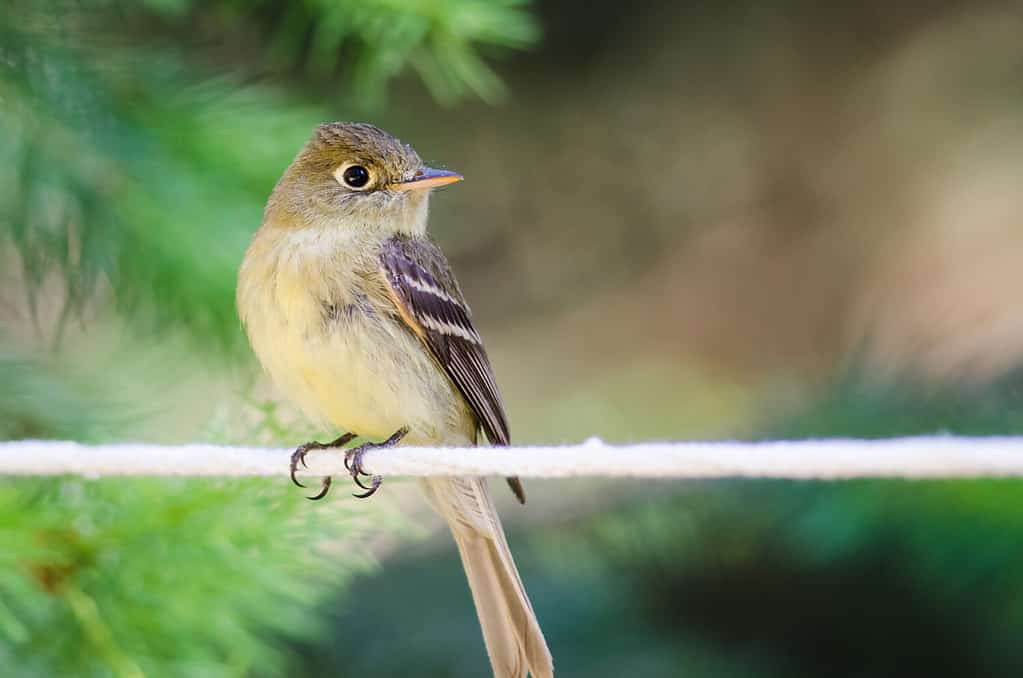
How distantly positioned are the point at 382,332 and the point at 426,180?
13.0 inches

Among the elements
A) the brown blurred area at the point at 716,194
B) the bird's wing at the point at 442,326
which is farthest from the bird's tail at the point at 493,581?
the brown blurred area at the point at 716,194

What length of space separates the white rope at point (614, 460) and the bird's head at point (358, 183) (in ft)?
2.48

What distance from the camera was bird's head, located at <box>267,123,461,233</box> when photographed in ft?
6.85

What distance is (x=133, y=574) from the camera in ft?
4.44

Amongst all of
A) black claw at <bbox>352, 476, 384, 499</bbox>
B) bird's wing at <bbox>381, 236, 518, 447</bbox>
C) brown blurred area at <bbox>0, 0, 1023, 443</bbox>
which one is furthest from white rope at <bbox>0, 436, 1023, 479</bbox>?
brown blurred area at <bbox>0, 0, 1023, 443</bbox>

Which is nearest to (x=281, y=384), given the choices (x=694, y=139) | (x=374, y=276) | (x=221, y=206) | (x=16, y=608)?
(x=374, y=276)

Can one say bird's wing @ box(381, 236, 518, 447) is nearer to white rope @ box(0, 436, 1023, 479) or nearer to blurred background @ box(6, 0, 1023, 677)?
blurred background @ box(6, 0, 1023, 677)

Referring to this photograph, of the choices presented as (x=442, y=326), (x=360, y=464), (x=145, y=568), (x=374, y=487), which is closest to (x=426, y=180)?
(x=442, y=326)

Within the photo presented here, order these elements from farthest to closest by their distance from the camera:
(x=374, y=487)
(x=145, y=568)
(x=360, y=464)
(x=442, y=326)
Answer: (x=442, y=326)
(x=374, y=487)
(x=360, y=464)
(x=145, y=568)

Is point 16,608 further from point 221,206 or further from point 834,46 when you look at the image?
point 834,46

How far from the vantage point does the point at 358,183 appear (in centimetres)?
217

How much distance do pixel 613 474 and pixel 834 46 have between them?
278 cm

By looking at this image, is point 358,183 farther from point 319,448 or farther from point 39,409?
point 39,409

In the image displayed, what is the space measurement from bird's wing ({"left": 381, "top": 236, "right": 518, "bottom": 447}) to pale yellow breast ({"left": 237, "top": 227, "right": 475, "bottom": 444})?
2 centimetres
